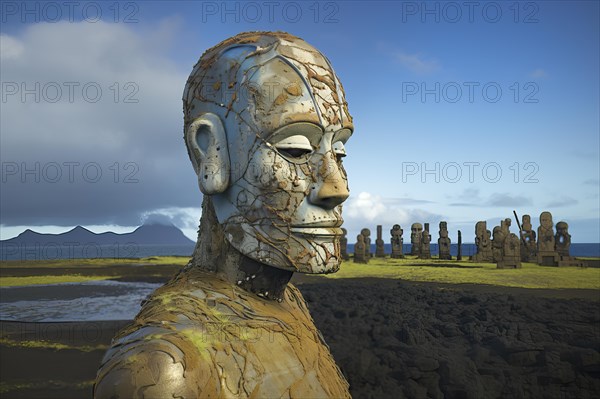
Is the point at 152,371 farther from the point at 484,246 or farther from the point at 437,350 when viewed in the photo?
the point at 484,246

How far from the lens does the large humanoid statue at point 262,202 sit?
2.56 m

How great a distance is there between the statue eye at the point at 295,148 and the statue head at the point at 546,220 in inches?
991

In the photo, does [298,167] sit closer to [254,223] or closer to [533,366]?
[254,223]

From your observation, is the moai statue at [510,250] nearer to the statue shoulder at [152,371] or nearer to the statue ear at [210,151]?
the statue ear at [210,151]

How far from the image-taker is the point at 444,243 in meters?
32.5

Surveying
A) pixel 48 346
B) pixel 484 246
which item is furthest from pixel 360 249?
pixel 48 346

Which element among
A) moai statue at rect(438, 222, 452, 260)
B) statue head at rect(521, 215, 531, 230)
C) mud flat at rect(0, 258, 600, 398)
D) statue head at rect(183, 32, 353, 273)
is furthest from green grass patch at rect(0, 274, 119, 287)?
statue head at rect(521, 215, 531, 230)

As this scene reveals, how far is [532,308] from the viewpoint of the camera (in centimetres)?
881

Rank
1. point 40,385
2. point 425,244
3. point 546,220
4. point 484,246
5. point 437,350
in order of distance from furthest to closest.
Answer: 1. point 425,244
2. point 484,246
3. point 546,220
4. point 40,385
5. point 437,350

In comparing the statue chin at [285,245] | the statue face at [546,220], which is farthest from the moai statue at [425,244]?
the statue chin at [285,245]

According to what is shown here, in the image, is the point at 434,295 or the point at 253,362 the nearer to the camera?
the point at 253,362

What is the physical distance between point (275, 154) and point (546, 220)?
25.4m

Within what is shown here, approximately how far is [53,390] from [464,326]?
6.79 m

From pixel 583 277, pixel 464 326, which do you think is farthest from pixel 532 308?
pixel 583 277
